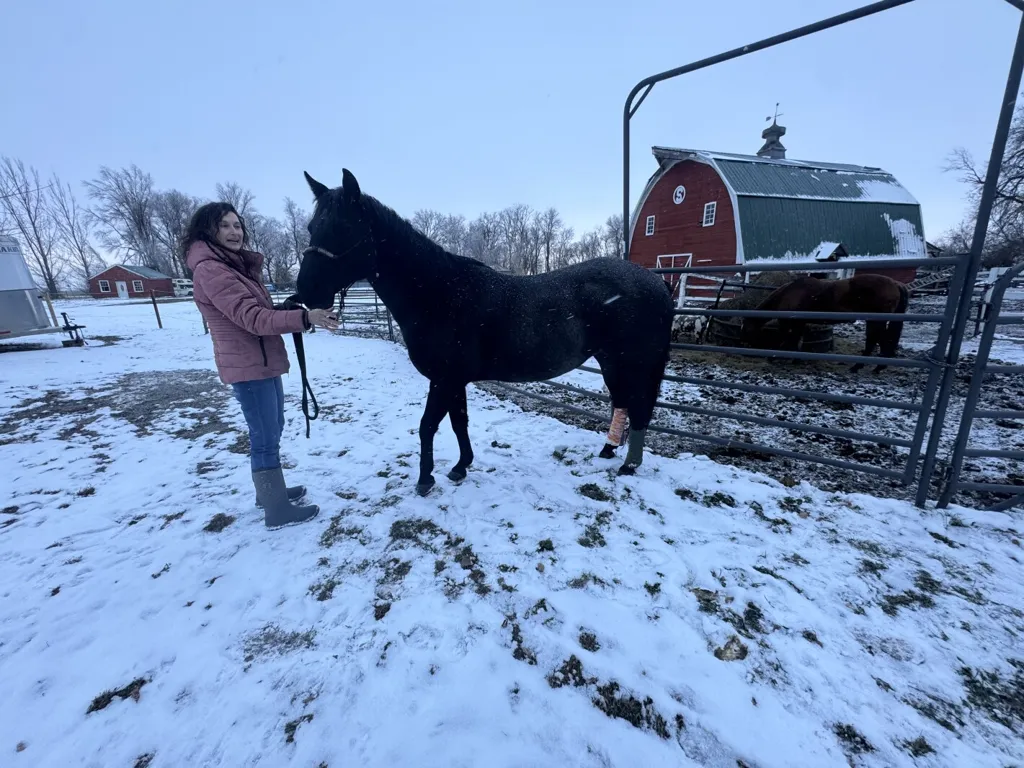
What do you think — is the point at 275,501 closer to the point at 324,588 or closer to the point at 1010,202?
the point at 324,588

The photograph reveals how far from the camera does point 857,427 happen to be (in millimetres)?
3986

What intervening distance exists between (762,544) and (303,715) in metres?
2.49

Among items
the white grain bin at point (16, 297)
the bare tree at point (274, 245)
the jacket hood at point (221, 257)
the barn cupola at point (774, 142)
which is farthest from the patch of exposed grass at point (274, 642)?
the bare tree at point (274, 245)

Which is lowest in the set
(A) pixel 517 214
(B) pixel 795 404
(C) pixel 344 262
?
(B) pixel 795 404

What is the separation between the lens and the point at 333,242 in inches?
93.1

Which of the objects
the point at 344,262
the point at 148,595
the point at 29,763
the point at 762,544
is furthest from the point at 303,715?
the point at 762,544

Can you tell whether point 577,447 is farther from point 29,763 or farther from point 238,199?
point 238,199

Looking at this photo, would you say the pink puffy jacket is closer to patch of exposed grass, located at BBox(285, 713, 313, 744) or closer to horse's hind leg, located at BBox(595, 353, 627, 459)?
patch of exposed grass, located at BBox(285, 713, 313, 744)

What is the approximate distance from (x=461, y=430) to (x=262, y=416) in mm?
1385

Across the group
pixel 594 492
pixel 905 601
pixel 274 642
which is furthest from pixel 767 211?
pixel 274 642

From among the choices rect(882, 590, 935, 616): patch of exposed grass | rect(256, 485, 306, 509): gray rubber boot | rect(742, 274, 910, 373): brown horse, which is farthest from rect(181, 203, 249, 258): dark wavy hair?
rect(742, 274, 910, 373): brown horse

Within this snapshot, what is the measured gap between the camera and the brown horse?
6.28 meters

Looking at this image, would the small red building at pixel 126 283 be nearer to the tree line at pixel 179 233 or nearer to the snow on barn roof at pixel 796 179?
the tree line at pixel 179 233

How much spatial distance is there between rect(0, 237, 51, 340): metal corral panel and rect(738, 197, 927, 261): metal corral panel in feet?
76.4
